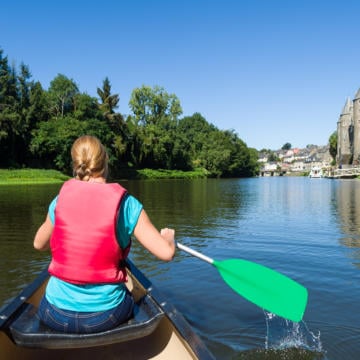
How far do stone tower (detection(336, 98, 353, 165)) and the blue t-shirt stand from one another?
71.2 meters

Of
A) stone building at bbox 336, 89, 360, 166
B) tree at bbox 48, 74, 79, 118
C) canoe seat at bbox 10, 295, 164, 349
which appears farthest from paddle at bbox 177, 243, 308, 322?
stone building at bbox 336, 89, 360, 166

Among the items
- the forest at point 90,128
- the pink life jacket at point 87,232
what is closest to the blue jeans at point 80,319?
the pink life jacket at point 87,232

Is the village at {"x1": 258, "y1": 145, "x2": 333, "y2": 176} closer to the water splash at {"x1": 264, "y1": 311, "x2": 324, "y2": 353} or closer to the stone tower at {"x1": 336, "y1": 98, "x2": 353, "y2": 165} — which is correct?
the stone tower at {"x1": 336, "y1": 98, "x2": 353, "y2": 165}

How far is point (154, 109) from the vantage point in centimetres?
6262

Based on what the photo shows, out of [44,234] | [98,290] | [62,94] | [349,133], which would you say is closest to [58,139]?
[62,94]

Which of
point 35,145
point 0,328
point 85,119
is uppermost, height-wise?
point 85,119

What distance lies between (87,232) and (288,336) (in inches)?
115

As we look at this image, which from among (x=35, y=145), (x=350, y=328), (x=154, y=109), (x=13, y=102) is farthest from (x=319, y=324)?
(x=154, y=109)

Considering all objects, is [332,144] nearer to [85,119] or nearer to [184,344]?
[85,119]

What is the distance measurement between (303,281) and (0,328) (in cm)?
477

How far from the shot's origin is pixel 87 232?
2328 mm

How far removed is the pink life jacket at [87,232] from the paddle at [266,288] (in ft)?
3.45

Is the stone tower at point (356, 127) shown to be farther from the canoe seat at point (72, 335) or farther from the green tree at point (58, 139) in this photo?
the canoe seat at point (72, 335)

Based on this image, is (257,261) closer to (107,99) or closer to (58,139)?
(58,139)
